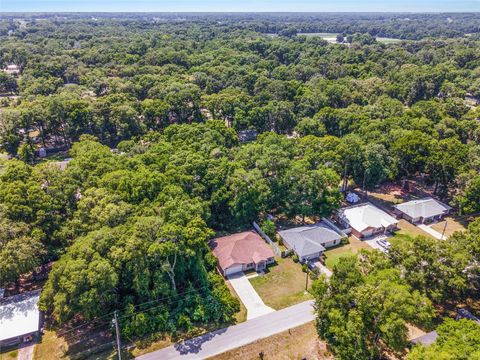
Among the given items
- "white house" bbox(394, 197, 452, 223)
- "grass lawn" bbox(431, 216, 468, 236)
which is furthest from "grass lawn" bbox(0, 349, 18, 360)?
"grass lawn" bbox(431, 216, 468, 236)

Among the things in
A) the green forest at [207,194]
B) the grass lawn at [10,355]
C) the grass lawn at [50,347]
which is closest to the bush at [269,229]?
the green forest at [207,194]

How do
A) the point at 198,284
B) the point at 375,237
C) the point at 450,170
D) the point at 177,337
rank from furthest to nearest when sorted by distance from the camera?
the point at 450,170, the point at 375,237, the point at 198,284, the point at 177,337

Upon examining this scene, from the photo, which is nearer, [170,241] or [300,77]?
[170,241]

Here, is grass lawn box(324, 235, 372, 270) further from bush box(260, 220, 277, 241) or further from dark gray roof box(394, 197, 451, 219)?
dark gray roof box(394, 197, 451, 219)

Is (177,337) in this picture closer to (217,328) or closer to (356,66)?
(217,328)

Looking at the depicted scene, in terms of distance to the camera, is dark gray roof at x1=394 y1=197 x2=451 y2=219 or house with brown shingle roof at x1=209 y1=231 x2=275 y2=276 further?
dark gray roof at x1=394 y1=197 x2=451 y2=219

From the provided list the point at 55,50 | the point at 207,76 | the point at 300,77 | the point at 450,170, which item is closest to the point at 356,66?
the point at 300,77

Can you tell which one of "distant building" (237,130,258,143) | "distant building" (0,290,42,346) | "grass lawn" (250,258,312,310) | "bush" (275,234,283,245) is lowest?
"grass lawn" (250,258,312,310)
